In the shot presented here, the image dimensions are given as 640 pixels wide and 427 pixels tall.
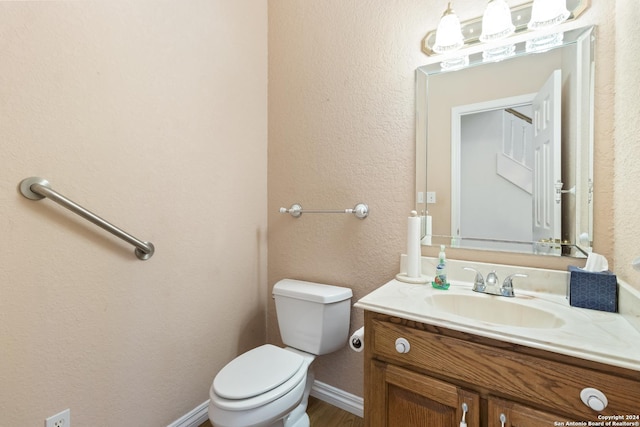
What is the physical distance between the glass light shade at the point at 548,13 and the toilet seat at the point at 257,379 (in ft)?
5.46

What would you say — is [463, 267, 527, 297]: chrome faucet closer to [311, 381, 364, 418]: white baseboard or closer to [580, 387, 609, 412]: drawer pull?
[580, 387, 609, 412]: drawer pull

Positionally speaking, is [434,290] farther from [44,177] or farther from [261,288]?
[44,177]

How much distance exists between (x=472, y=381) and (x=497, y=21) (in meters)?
1.30

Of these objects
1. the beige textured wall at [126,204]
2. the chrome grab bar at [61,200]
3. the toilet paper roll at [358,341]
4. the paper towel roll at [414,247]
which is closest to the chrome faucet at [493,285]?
the paper towel roll at [414,247]

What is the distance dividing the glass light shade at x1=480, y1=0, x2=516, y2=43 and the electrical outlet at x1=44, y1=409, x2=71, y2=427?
2133 millimetres

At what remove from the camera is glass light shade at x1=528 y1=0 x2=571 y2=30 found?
1.06 metres

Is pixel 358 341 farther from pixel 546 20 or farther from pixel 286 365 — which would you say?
pixel 546 20

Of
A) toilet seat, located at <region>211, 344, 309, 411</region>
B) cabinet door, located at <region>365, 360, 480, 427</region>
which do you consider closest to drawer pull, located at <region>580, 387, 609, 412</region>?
cabinet door, located at <region>365, 360, 480, 427</region>

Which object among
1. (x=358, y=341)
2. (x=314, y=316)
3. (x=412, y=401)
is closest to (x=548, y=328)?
(x=412, y=401)

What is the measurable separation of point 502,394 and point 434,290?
1.38ft

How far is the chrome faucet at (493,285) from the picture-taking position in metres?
1.08

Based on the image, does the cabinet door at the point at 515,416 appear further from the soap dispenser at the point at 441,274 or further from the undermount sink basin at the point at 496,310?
the soap dispenser at the point at 441,274

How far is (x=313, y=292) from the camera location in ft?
4.79

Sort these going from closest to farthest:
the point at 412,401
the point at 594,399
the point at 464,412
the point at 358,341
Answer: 1. the point at 594,399
2. the point at 464,412
3. the point at 412,401
4. the point at 358,341
